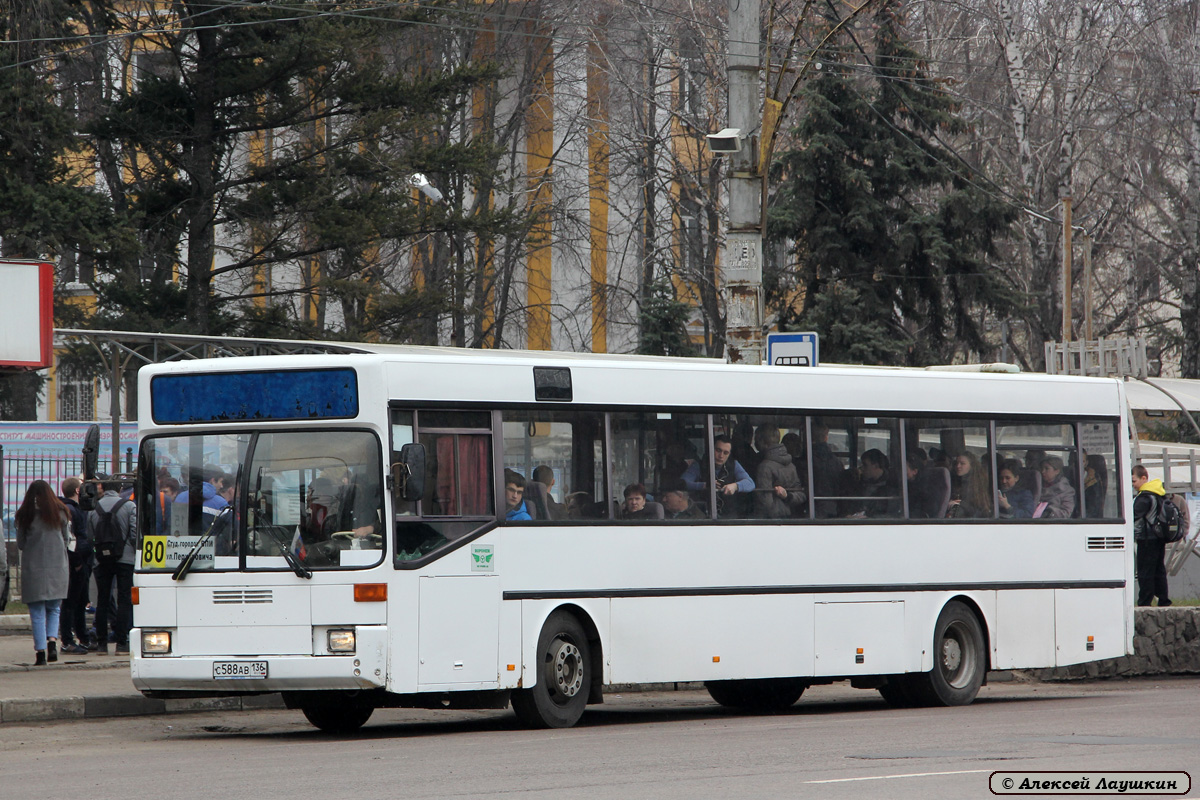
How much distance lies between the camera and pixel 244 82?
93.8ft

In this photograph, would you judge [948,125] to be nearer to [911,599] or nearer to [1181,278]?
[1181,278]

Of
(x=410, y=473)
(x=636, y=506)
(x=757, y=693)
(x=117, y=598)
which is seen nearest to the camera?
(x=410, y=473)

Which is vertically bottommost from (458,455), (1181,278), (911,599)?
(911,599)

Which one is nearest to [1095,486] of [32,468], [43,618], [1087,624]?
[1087,624]

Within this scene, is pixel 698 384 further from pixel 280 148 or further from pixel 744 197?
pixel 280 148

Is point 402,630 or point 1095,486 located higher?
point 1095,486

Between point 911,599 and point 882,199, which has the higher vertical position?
point 882,199

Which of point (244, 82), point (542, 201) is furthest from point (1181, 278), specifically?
point (244, 82)

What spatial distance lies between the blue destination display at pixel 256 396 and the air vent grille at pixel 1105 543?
7.35m

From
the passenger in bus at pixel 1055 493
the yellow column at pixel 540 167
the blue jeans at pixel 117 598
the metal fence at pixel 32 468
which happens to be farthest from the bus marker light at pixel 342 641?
the yellow column at pixel 540 167

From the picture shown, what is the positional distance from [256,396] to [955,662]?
656cm

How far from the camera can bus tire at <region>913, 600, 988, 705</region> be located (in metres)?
14.6

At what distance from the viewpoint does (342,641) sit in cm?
1116

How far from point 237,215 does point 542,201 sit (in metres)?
11.9
